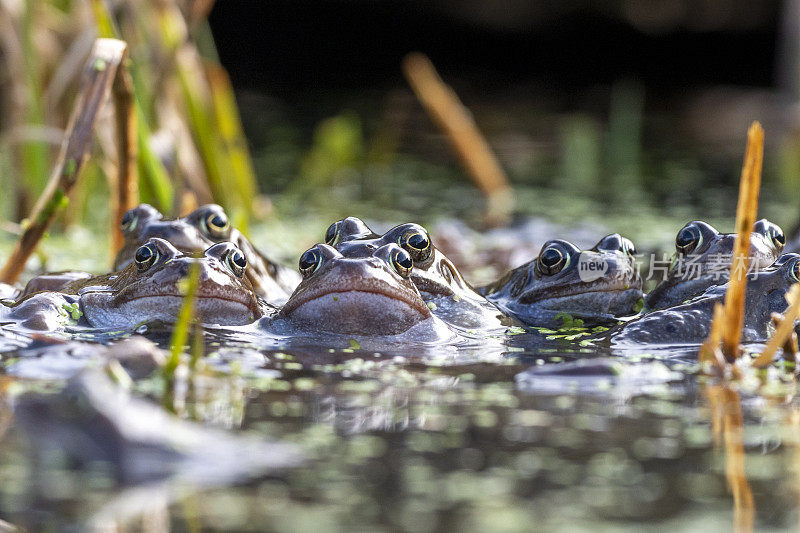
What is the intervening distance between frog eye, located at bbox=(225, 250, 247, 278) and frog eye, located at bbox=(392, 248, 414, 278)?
530 mm

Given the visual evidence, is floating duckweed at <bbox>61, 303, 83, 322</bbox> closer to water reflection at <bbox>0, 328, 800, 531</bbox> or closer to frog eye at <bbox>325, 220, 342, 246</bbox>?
water reflection at <bbox>0, 328, 800, 531</bbox>

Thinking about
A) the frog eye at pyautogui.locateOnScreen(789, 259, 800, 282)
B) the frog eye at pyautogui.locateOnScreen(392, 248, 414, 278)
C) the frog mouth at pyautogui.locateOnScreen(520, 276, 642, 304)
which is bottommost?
the frog eye at pyautogui.locateOnScreen(392, 248, 414, 278)

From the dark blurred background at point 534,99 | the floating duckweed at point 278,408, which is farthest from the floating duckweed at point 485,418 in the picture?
the dark blurred background at point 534,99

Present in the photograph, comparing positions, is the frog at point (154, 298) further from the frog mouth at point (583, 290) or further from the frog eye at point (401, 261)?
the frog mouth at point (583, 290)

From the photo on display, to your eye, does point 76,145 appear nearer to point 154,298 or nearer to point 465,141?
point 154,298

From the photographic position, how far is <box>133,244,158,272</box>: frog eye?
130 inches

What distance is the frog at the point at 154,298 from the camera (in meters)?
Result: 3.27

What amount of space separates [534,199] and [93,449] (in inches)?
240

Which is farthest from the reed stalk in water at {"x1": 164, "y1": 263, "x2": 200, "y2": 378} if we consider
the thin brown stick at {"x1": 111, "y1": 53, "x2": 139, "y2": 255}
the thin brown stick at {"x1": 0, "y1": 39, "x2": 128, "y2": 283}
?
the thin brown stick at {"x1": 111, "y1": 53, "x2": 139, "y2": 255}

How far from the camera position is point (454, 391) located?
275 centimetres

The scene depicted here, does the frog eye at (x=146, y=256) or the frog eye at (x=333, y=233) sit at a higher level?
the frog eye at (x=333, y=233)

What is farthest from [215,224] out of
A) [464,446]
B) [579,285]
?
[464,446]

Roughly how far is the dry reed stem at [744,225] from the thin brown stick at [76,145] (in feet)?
7.68

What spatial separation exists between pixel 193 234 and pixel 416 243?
0.89 meters
